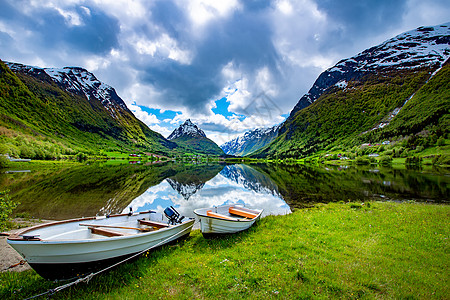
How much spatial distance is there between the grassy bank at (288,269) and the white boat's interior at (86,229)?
1819 millimetres

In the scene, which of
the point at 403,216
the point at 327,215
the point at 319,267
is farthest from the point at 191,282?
the point at 403,216

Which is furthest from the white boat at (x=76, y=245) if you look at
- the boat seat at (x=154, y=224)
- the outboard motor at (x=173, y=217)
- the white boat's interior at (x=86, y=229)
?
the outboard motor at (x=173, y=217)

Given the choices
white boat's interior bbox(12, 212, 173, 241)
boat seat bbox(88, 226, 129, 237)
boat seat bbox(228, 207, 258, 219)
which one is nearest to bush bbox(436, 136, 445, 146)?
boat seat bbox(228, 207, 258, 219)

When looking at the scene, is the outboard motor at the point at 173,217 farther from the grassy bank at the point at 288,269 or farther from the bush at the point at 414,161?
the bush at the point at 414,161

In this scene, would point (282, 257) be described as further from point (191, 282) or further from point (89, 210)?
point (89, 210)

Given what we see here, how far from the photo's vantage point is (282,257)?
32.8 ft

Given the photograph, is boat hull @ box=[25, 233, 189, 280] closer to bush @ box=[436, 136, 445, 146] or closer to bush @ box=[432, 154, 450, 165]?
bush @ box=[432, 154, 450, 165]

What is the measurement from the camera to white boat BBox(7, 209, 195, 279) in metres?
7.56

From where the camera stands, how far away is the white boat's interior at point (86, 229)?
30.1 ft

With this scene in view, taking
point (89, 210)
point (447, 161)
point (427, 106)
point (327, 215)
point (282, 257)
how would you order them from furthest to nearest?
point (427, 106), point (447, 161), point (89, 210), point (327, 215), point (282, 257)

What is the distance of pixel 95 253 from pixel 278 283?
317 inches

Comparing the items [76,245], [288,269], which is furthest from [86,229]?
[288,269]

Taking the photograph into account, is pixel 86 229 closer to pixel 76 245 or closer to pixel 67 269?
pixel 67 269

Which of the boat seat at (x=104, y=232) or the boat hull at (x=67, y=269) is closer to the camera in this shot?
the boat hull at (x=67, y=269)
